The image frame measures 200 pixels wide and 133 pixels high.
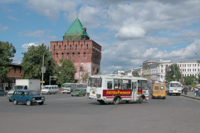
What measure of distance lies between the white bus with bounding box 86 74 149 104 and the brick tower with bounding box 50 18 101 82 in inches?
2427

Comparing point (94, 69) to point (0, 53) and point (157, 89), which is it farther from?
point (157, 89)

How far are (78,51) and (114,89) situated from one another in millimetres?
67757

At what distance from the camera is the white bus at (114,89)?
69.2 ft

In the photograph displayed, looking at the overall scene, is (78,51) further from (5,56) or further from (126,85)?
(126,85)

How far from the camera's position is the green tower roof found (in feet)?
303

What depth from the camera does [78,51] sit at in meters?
88.3

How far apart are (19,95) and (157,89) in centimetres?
2006

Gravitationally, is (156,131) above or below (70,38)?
below

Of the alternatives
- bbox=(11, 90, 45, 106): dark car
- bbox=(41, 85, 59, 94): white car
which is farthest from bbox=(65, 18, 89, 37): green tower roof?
bbox=(11, 90, 45, 106): dark car

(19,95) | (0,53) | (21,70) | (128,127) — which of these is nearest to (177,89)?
(19,95)

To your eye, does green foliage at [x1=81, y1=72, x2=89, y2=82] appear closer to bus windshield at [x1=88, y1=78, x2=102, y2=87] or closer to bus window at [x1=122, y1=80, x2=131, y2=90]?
bus window at [x1=122, y1=80, x2=131, y2=90]

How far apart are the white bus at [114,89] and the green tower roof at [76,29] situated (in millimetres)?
70766

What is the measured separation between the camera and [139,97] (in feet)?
78.7

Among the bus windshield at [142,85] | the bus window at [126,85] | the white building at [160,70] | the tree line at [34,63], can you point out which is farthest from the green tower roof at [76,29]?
the bus window at [126,85]
